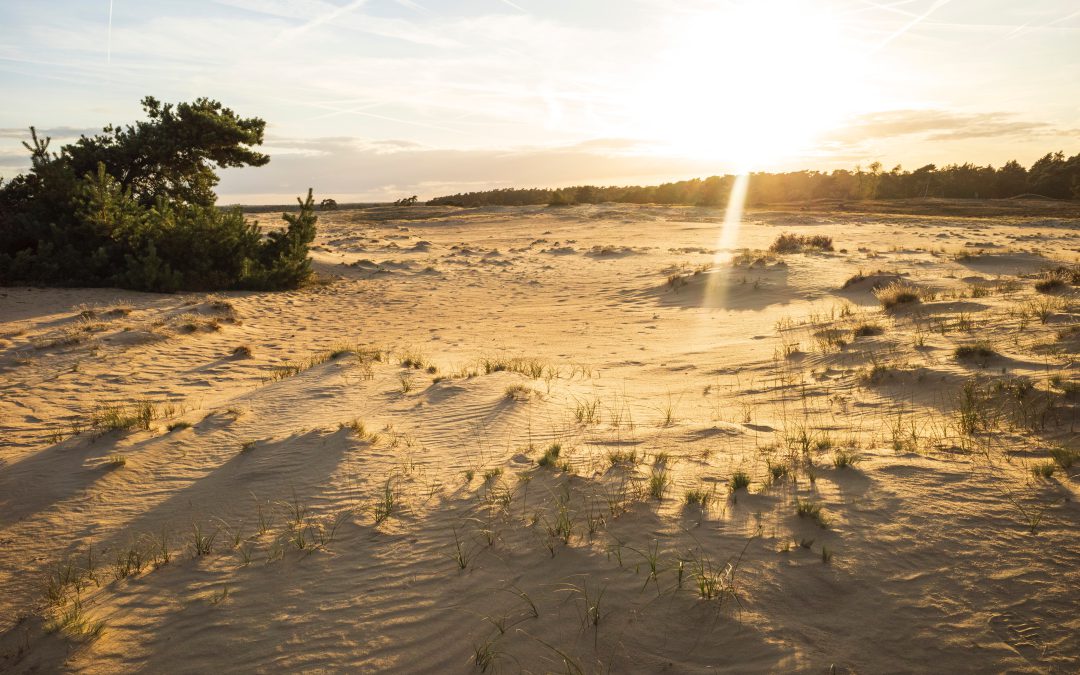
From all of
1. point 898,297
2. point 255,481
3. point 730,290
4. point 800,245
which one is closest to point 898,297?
point 898,297

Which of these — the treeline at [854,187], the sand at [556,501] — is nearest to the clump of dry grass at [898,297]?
the sand at [556,501]

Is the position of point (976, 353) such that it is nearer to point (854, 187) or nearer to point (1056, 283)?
point (1056, 283)

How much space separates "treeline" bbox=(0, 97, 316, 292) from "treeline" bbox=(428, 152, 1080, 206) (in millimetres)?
39612

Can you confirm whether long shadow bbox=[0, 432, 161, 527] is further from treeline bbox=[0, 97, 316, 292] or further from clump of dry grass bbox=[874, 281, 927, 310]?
clump of dry grass bbox=[874, 281, 927, 310]

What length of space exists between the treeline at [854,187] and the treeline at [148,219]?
39.6 meters

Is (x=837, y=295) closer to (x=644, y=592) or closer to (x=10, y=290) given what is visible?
(x=644, y=592)

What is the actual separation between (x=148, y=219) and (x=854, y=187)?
69.5 m

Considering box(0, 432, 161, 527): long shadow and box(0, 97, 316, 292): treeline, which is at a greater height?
box(0, 97, 316, 292): treeline

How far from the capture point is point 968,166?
212ft

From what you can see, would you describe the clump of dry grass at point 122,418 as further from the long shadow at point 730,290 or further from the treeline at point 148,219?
the long shadow at point 730,290

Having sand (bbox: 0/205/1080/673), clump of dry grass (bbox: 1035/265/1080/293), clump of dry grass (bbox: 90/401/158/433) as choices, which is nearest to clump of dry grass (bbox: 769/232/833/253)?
clump of dry grass (bbox: 1035/265/1080/293)

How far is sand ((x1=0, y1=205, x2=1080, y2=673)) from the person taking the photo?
301 centimetres

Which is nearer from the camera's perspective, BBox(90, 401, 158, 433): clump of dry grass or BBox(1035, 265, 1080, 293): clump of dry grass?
BBox(90, 401, 158, 433): clump of dry grass

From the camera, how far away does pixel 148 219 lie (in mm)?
15492
